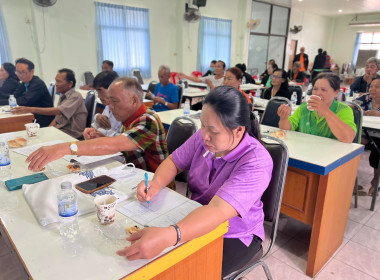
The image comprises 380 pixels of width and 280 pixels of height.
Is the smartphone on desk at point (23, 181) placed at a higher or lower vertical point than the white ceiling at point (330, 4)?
lower

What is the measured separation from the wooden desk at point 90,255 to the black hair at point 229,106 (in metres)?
0.38

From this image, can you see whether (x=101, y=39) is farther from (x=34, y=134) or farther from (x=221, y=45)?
(x=34, y=134)

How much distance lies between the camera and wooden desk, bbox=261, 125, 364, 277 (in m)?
1.65

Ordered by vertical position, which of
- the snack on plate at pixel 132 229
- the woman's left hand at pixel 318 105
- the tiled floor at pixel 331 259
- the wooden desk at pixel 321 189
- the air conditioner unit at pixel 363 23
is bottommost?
the tiled floor at pixel 331 259

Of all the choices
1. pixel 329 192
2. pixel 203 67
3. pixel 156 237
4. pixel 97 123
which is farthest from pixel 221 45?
pixel 156 237

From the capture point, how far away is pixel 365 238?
7.14ft

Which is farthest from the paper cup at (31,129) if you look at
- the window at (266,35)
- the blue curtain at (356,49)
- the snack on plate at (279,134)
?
the blue curtain at (356,49)

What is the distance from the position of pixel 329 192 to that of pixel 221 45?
795 centimetres

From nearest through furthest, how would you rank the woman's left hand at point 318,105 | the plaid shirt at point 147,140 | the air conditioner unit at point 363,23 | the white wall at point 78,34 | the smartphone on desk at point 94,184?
the smartphone on desk at point 94,184, the plaid shirt at point 147,140, the woman's left hand at point 318,105, the white wall at point 78,34, the air conditioner unit at point 363,23

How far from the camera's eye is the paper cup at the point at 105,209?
0.96 metres

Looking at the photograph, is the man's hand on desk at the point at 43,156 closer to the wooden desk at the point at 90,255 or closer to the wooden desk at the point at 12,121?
the wooden desk at the point at 90,255

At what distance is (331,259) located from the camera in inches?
76.1

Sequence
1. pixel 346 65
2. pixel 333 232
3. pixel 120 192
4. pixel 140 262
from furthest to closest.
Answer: pixel 346 65
pixel 333 232
pixel 120 192
pixel 140 262

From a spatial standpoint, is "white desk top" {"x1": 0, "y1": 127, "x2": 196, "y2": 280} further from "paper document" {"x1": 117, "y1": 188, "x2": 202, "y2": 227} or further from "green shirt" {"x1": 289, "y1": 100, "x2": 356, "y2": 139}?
"green shirt" {"x1": 289, "y1": 100, "x2": 356, "y2": 139}
